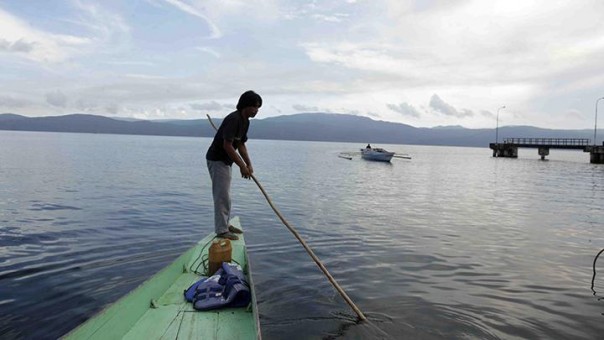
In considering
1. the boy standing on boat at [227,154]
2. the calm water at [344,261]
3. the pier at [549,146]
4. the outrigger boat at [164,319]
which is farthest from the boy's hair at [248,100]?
the pier at [549,146]

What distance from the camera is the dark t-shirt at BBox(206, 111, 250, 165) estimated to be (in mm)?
7993

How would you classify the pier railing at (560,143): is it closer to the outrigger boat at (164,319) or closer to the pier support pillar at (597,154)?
the pier support pillar at (597,154)

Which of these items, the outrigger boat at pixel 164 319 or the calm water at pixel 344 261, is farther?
the calm water at pixel 344 261

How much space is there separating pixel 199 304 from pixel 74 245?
8.40 meters

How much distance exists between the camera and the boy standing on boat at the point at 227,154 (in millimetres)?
8000

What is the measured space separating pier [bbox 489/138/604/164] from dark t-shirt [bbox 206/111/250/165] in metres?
88.2

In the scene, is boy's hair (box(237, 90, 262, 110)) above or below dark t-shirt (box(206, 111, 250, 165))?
above

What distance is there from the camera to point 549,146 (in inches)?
3597

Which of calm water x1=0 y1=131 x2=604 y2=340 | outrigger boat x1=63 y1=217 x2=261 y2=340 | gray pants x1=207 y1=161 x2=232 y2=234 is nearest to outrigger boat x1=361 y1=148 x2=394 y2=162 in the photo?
calm water x1=0 y1=131 x2=604 y2=340

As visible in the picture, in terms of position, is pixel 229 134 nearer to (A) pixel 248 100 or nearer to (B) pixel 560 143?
(A) pixel 248 100

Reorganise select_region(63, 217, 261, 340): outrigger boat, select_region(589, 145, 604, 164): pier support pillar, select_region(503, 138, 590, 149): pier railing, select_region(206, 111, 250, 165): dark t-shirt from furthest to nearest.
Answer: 1. select_region(503, 138, 590, 149): pier railing
2. select_region(589, 145, 604, 164): pier support pillar
3. select_region(206, 111, 250, 165): dark t-shirt
4. select_region(63, 217, 261, 340): outrigger boat

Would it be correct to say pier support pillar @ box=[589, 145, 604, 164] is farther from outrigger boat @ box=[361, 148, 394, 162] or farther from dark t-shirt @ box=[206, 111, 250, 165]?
dark t-shirt @ box=[206, 111, 250, 165]

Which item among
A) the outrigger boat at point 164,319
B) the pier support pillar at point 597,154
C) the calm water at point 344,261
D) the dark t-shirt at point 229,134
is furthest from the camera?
the pier support pillar at point 597,154

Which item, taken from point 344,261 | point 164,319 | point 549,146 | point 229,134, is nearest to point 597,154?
point 549,146
